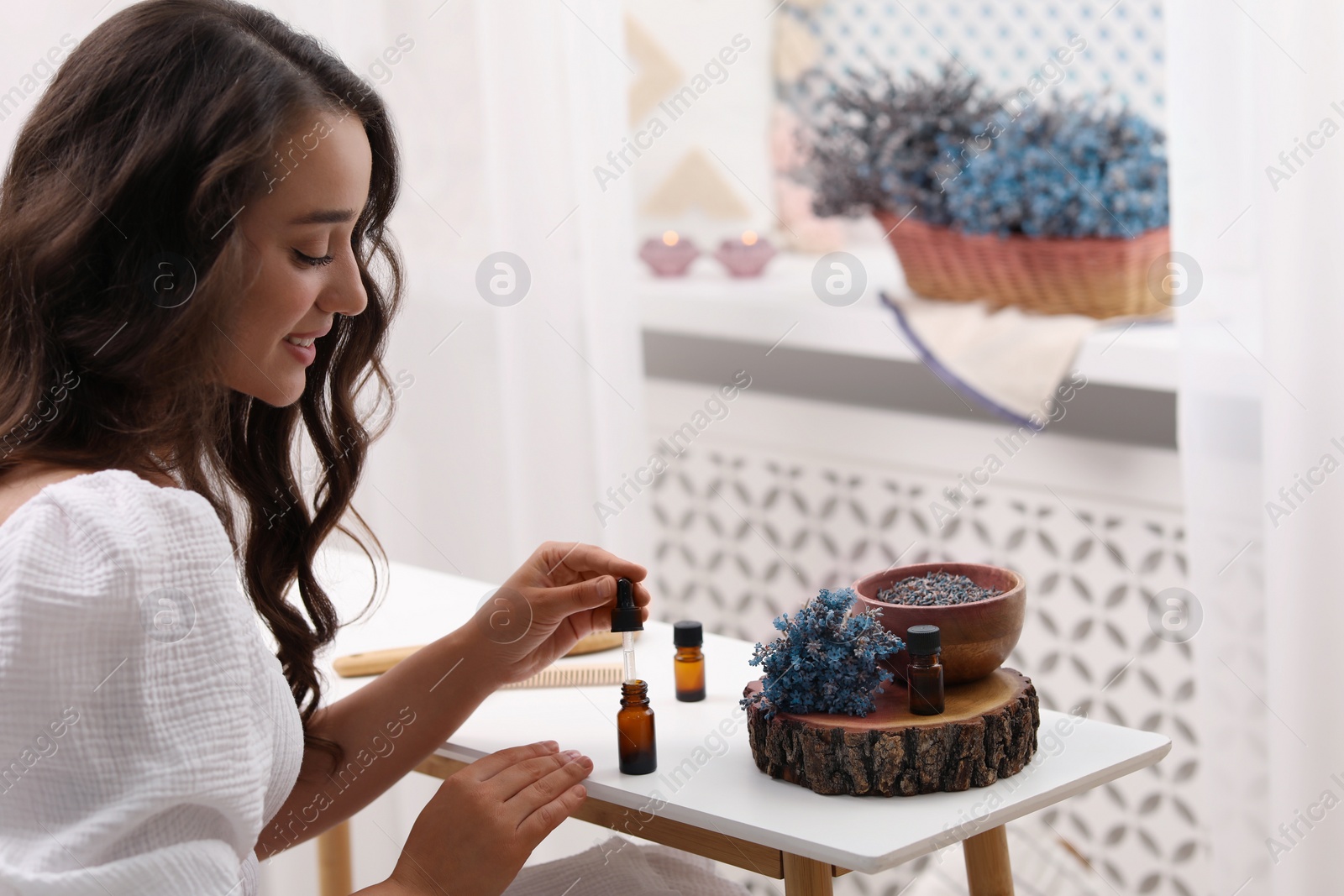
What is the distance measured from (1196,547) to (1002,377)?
1.60 ft

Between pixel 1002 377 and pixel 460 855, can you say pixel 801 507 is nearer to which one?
pixel 1002 377

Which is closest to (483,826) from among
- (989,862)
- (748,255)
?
(989,862)

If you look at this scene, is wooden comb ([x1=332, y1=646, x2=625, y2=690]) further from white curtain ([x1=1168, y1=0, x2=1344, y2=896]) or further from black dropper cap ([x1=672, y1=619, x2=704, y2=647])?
white curtain ([x1=1168, y1=0, x2=1344, y2=896])

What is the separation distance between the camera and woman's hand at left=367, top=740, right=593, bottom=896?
38.9 inches

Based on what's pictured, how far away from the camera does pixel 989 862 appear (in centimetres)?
109

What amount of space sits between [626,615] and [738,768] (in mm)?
152

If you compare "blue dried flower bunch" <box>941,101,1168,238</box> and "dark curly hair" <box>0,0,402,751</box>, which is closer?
"dark curly hair" <box>0,0,402,751</box>

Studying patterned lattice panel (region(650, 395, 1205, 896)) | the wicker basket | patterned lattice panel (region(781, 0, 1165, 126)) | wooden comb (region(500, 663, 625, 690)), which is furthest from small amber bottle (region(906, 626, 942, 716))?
patterned lattice panel (region(781, 0, 1165, 126))

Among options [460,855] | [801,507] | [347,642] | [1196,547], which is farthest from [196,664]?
[801,507]

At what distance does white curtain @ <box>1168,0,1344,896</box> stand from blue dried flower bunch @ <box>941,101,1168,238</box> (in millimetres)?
433

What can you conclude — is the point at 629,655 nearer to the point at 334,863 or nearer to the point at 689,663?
the point at 689,663

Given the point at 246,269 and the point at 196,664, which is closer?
the point at 196,664

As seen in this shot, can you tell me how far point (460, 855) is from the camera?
992mm

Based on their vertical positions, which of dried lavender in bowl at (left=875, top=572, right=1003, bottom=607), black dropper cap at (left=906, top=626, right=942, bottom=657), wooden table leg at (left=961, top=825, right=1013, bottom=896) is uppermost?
dried lavender in bowl at (left=875, top=572, right=1003, bottom=607)
